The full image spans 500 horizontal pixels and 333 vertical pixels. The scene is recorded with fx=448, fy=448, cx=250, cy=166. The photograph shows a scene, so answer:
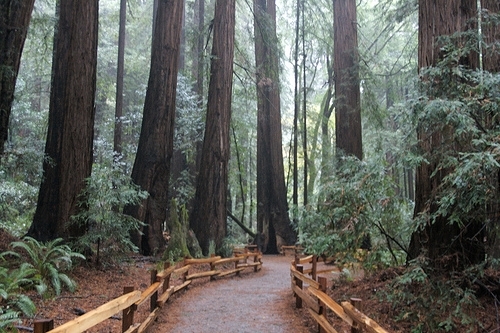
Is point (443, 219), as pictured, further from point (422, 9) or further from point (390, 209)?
Answer: point (422, 9)

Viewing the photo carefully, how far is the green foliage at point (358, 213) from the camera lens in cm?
719

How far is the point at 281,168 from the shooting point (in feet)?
70.8

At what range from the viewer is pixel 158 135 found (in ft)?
45.3

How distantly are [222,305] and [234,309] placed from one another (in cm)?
49

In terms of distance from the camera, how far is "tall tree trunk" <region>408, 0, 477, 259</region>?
6781 millimetres

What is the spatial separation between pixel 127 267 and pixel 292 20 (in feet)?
63.6

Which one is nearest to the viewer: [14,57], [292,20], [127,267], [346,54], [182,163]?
[14,57]

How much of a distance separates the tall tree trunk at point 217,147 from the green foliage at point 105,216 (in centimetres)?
531

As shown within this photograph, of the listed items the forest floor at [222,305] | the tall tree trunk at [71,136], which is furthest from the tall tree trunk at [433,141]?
the tall tree trunk at [71,136]

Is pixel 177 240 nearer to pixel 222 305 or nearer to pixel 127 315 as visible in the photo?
pixel 222 305

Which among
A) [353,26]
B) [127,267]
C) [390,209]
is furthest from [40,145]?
[390,209]

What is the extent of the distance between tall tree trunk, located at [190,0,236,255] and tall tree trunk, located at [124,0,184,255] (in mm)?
1566

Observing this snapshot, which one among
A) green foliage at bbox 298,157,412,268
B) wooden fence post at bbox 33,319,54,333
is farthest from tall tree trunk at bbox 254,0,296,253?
wooden fence post at bbox 33,319,54,333

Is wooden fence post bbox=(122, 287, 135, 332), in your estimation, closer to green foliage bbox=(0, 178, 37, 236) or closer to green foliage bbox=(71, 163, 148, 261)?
green foliage bbox=(71, 163, 148, 261)
